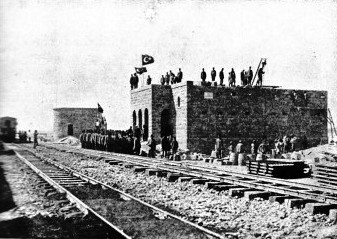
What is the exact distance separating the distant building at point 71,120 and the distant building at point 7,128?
1276 centimetres

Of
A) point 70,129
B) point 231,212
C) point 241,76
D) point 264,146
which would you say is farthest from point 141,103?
point 70,129

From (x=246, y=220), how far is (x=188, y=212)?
1.19 meters

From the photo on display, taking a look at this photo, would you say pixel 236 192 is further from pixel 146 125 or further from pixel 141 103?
pixel 141 103

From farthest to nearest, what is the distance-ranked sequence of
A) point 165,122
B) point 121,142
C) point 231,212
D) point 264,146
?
point 165,122, point 121,142, point 264,146, point 231,212

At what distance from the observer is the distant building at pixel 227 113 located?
28.2 meters

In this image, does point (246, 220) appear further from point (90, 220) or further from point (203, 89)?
point (203, 89)

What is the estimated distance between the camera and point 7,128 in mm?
45719

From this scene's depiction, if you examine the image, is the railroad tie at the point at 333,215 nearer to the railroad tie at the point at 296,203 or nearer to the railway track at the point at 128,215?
the railroad tie at the point at 296,203

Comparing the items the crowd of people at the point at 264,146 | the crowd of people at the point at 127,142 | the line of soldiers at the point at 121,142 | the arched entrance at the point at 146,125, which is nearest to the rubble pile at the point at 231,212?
the crowd of people at the point at 264,146

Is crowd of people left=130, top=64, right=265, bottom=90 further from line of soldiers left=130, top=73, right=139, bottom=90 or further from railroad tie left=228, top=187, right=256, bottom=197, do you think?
railroad tie left=228, top=187, right=256, bottom=197

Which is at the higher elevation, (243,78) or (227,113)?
(243,78)

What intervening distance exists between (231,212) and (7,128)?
42227 millimetres

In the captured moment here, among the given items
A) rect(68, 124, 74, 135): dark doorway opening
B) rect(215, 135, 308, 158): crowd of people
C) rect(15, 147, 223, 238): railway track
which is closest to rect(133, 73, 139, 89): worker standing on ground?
rect(215, 135, 308, 158): crowd of people

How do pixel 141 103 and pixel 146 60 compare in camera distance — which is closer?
pixel 146 60
